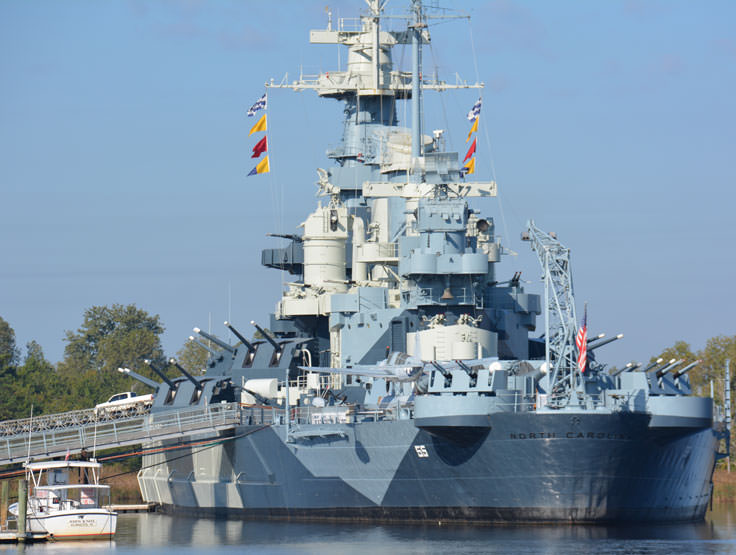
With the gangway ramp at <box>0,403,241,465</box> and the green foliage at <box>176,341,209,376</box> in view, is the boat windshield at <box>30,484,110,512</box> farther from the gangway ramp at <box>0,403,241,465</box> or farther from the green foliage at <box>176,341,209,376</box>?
the green foliage at <box>176,341,209,376</box>

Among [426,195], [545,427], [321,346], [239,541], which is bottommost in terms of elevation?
[239,541]

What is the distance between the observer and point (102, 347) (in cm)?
11369

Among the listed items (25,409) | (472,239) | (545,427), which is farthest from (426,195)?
(25,409)

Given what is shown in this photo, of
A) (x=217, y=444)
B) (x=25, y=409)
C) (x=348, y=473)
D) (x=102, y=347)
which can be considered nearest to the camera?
(x=348, y=473)

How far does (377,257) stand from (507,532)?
620 inches

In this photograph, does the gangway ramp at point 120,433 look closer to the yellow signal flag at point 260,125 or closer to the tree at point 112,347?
the yellow signal flag at point 260,125

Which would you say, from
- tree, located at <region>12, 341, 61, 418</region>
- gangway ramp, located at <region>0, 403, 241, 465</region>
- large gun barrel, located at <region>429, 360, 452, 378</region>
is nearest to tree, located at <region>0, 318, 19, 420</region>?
tree, located at <region>12, 341, 61, 418</region>

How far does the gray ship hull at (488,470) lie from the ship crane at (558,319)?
1.46 metres

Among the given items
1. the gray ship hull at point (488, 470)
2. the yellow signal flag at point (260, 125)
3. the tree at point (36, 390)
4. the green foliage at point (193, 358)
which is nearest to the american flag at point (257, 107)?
the yellow signal flag at point (260, 125)

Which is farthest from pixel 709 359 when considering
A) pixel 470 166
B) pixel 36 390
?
pixel 36 390

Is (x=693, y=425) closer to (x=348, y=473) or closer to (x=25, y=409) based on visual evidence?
(x=348, y=473)

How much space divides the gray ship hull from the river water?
27.3 inches

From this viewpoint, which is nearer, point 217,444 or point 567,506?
point 567,506

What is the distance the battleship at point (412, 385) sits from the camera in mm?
46219
